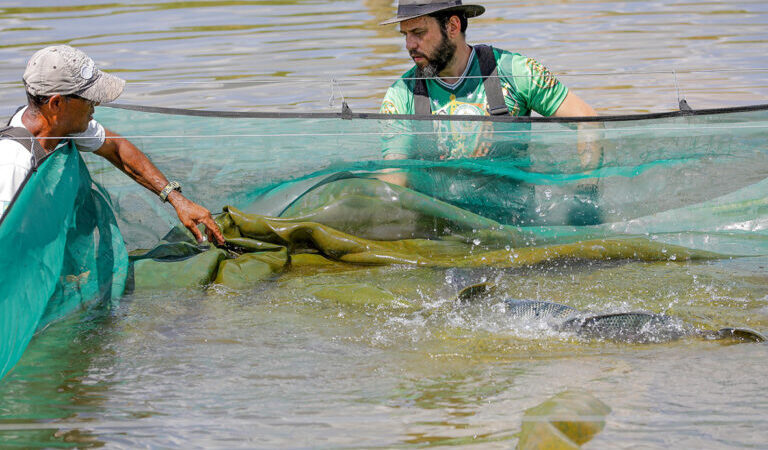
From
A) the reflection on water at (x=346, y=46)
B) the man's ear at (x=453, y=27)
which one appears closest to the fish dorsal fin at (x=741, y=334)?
the man's ear at (x=453, y=27)

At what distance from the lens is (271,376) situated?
3074 millimetres

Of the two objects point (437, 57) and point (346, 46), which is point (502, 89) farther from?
point (346, 46)

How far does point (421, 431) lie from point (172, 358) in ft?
3.51

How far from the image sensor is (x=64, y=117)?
359cm

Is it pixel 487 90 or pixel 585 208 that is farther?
pixel 487 90

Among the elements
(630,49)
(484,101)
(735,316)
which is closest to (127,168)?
(484,101)

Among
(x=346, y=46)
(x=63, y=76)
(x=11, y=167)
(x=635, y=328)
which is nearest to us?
(x=635, y=328)

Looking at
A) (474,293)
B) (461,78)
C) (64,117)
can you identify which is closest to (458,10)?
(461,78)

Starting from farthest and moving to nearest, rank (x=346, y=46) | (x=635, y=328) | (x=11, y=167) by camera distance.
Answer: (x=346, y=46) → (x=11, y=167) → (x=635, y=328)

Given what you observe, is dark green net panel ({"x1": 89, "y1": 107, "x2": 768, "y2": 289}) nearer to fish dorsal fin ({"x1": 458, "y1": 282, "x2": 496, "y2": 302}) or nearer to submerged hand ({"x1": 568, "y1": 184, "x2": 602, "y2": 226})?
submerged hand ({"x1": 568, "y1": 184, "x2": 602, "y2": 226})

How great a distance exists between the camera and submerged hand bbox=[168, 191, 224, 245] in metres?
3.94

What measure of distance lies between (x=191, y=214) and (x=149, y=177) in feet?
0.89

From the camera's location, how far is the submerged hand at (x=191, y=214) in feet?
12.9

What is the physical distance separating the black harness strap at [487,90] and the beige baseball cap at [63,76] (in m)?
1.70
